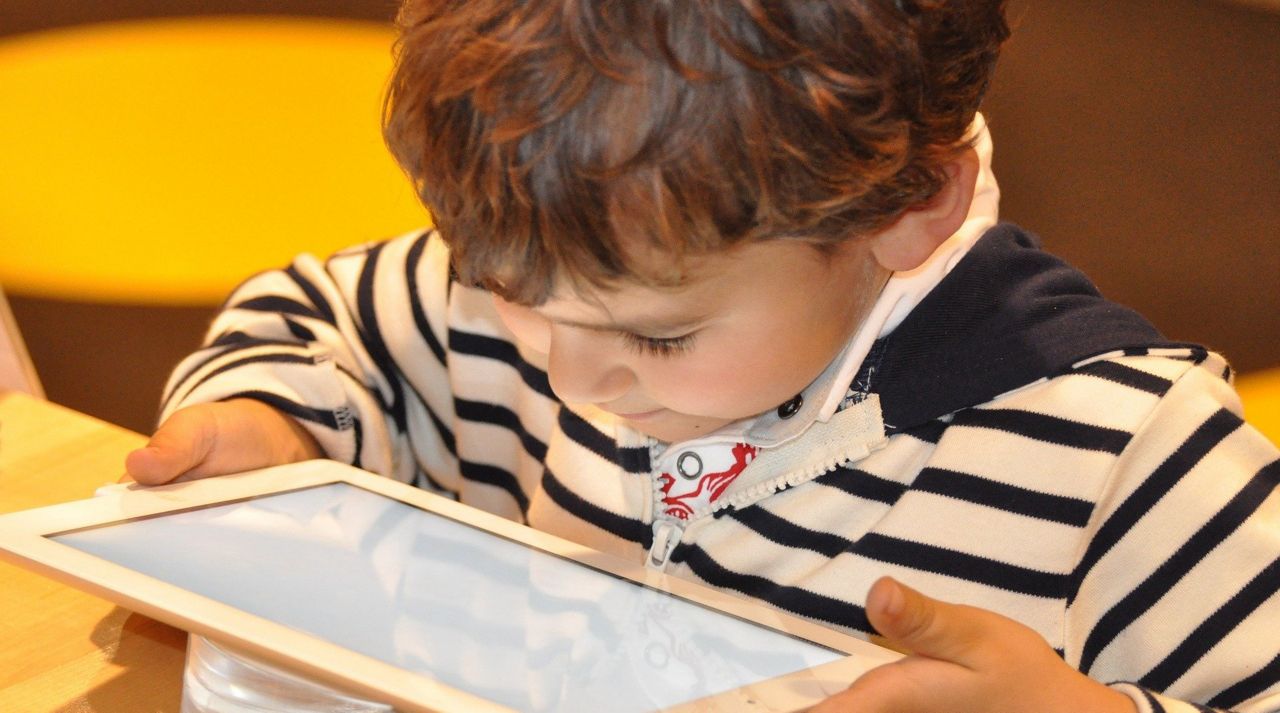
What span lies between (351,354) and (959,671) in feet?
1.57

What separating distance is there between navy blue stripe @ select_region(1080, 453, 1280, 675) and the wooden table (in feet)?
1.40

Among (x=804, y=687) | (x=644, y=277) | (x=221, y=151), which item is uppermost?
(x=644, y=277)

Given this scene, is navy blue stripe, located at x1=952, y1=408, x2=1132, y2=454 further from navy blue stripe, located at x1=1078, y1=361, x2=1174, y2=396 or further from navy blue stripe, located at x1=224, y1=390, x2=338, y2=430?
navy blue stripe, located at x1=224, y1=390, x2=338, y2=430

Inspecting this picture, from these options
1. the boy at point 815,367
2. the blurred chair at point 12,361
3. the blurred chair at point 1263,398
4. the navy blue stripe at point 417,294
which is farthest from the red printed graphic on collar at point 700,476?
the blurred chair at point 1263,398

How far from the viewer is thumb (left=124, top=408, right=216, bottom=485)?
60 cm

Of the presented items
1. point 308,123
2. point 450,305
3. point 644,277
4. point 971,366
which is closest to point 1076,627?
point 971,366

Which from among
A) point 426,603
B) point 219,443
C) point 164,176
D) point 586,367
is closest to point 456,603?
point 426,603

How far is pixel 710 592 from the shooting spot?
0.53m

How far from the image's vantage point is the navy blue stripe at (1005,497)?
61 cm

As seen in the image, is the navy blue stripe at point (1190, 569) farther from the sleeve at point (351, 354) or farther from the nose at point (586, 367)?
the sleeve at point (351, 354)

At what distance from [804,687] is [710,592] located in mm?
75

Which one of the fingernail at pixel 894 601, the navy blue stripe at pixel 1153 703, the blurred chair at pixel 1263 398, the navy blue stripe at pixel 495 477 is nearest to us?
the fingernail at pixel 894 601

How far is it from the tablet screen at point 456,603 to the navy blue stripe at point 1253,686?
0.21m

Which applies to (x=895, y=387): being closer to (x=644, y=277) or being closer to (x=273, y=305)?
(x=644, y=277)
